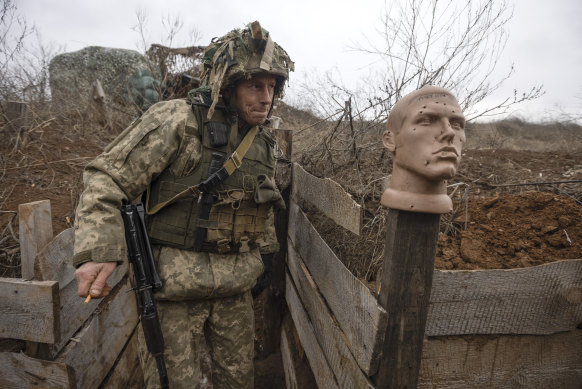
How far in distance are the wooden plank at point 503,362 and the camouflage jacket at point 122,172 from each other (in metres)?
1.35

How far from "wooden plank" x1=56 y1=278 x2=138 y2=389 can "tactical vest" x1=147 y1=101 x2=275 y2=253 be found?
54cm

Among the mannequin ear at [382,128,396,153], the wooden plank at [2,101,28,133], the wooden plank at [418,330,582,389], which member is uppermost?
the wooden plank at [2,101,28,133]

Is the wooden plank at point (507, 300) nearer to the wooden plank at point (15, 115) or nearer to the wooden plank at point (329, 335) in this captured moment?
the wooden plank at point (329, 335)

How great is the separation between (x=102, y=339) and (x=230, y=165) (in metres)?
1.52

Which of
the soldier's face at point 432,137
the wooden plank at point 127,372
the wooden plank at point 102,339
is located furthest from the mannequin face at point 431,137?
the wooden plank at point 127,372

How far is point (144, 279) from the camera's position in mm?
1771

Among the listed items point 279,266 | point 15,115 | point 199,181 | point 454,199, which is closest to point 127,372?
point 279,266

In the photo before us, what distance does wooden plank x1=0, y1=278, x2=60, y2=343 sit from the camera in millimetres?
1743

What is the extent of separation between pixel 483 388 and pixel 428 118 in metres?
1.21

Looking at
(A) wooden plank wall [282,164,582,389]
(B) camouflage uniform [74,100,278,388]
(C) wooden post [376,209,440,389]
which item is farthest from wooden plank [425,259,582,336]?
(B) camouflage uniform [74,100,278,388]

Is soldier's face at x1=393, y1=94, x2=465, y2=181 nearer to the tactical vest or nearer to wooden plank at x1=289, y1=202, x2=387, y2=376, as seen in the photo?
wooden plank at x1=289, y1=202, x2=387, y2=376

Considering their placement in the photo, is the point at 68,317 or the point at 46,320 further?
the point at 68,317

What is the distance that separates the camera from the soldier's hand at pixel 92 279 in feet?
4.92

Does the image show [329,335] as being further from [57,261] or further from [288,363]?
[57,261]
